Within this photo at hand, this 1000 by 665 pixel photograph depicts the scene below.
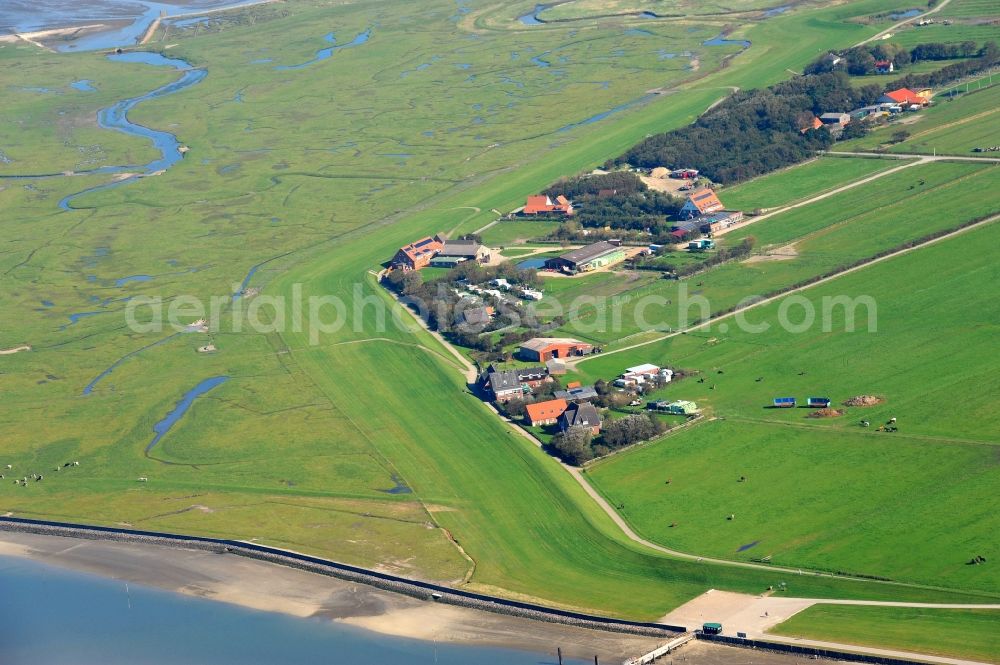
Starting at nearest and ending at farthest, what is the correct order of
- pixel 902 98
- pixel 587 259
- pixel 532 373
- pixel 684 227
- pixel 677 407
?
1. pixel 677 407
2. pixel 532 373
3. pixel 587 259
4. pixel 684 227
5. pixel 902 98

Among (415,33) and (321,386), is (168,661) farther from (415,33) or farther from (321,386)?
(415,33)

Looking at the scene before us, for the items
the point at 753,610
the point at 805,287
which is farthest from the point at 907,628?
the point at 805,287

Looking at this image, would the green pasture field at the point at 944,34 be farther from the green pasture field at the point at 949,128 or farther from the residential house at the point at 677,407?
the residential house at the point at 677,407

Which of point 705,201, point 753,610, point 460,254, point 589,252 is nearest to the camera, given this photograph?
point 753,610

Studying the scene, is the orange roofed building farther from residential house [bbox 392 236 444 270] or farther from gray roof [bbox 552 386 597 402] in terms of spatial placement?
gray roof [bbox 552 386 597 402]

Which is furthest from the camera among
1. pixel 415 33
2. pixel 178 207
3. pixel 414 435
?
pixel 415 33

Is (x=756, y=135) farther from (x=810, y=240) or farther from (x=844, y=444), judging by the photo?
(x=844, y=444)

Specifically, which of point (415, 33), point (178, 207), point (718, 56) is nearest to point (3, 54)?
point (415, 33)
